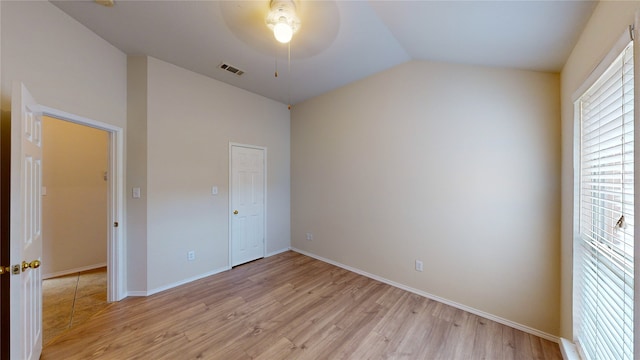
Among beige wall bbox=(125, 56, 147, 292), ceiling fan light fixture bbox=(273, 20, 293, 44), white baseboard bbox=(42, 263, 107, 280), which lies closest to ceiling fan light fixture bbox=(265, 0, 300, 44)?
ceiling fan light fixture bbox=(273, 20, 293, 44)

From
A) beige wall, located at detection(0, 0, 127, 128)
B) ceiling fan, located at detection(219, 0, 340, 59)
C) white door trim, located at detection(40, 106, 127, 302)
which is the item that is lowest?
white door trim, located at detection(40, 106, 127, 302)

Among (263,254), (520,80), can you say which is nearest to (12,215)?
(263,254)

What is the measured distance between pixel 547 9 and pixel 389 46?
1.33 m

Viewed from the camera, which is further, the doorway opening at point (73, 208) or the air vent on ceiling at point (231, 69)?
the doorway opening at point (73, 208)

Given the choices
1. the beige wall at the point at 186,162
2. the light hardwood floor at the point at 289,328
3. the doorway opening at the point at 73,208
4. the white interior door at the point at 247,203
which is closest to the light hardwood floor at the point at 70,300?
the doorway opening at the point at 73,208

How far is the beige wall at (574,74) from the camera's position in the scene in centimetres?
107

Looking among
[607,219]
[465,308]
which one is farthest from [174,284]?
[607,219]

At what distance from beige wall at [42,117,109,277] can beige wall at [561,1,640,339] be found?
553cm

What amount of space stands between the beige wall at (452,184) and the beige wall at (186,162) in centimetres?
155

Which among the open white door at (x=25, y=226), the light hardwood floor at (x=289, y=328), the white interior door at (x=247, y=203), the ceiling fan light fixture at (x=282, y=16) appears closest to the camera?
the open white door at (x=25, y=226)

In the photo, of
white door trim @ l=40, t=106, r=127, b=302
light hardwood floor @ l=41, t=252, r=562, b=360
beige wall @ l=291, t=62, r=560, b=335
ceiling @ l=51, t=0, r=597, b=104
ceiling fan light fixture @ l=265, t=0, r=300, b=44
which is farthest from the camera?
white door trim @ l=40, t=106, r=127, b=302

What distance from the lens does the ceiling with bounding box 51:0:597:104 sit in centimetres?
154

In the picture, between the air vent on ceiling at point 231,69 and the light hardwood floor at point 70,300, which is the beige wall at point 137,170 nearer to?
the light hardwood floor at point 70,300

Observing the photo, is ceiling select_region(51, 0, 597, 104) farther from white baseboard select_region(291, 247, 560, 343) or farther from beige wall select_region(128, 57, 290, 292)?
white baseboard select_region(291, 247, 560, 343)
